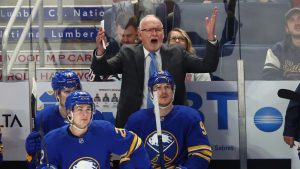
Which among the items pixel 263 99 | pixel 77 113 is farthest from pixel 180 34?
pixel 77 113

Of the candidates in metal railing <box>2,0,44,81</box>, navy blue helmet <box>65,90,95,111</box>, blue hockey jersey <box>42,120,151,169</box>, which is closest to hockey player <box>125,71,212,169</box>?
blue hockey jersey <box>42,120,151,169</box>

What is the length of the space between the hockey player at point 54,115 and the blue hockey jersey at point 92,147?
0.57 meters

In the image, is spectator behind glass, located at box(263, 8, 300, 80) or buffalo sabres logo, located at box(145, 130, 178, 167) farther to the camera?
spectator behind glass, located at box(263, 8, 300, 80)

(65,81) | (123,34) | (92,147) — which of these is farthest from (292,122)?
(92,147)

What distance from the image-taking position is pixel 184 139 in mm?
6242

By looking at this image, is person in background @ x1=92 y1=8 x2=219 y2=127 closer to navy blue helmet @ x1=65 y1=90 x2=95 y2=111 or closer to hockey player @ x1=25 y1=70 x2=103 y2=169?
hockey player @ x1=25 y1=70 x2=103 y2=169

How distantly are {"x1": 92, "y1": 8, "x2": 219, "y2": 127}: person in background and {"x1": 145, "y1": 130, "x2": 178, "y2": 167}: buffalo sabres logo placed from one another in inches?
15.1

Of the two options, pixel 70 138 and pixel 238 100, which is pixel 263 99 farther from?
pixel 70 138

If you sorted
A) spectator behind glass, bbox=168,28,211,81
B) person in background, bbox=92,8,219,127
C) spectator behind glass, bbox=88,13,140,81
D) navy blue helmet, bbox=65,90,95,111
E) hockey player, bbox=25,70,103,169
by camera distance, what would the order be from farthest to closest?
1. spectator behind glass, bbox=88,13,140,81
2. spectator behind glass, bbox=168,28,211,81
3. person in background, bbox=92,8,219,127
4. hockey player, bbox=25,70,103,169
5. navy blue helmet, bbox=65,90,95,111

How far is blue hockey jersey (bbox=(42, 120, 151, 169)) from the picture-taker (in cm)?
552

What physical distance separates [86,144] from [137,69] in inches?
45.8

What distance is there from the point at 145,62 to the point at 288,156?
4.03 feet

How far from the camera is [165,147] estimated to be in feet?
20.3

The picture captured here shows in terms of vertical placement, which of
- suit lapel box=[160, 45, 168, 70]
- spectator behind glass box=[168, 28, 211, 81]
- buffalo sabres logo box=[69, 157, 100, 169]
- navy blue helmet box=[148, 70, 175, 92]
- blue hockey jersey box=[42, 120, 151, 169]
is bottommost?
buffalo sabres logo box=[69, 157, 100, 169]
